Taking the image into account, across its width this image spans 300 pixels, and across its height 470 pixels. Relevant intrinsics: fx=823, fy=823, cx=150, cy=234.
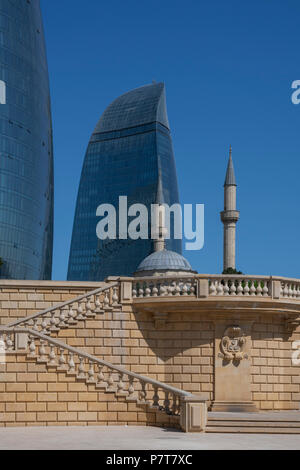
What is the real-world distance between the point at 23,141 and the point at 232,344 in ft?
193

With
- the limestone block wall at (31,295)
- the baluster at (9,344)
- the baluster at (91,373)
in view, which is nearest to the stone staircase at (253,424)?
the baluster at (91,373)

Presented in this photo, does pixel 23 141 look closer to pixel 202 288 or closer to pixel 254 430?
pixel 202 288

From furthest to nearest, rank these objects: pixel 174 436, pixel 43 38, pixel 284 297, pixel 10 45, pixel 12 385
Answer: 1. pixel 43 38
2. pixel 10 45
3. pixel 284 297
4. pixel 12 385
5. pixel 174 436

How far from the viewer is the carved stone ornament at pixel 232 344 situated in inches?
1226

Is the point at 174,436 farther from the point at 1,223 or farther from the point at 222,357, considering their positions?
the point at 1,223

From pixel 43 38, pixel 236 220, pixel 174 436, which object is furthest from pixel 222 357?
pixel 43 38

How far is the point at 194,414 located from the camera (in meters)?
25.6

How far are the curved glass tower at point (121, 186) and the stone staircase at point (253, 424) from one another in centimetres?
12647

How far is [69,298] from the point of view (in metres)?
32.4

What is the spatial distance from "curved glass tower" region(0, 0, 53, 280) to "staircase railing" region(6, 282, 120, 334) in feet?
178

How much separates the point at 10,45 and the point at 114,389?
63579mm

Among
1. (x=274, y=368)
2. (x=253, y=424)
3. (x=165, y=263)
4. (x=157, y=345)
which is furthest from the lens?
(x=165, y=263)

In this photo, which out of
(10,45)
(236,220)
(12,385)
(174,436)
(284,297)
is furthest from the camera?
(10,45)

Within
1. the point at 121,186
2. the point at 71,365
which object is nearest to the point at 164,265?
the point at 71,365
